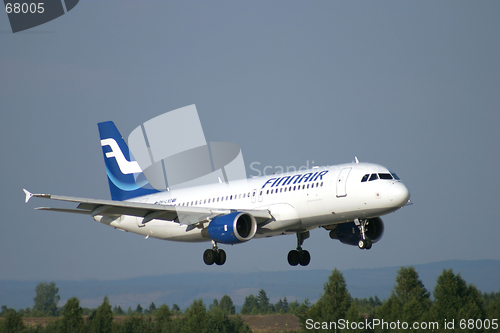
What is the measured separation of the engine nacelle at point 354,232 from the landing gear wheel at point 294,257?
2442mm

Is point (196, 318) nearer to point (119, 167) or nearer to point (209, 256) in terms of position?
point (119, 167)

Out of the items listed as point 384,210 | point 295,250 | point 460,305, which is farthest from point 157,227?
point 460,305

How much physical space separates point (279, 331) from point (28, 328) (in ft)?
115

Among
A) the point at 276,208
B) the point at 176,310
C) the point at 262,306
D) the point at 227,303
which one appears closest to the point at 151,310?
the point at 176,310

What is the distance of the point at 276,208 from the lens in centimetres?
3212

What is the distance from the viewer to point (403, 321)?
83.1m

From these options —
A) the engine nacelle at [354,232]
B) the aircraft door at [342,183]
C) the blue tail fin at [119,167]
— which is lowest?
the engine nacelle at [354,232]

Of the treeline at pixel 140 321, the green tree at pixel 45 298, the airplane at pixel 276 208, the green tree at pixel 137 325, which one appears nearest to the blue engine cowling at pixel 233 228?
the airplane at pixel 276 208

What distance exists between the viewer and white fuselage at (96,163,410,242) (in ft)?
95.7

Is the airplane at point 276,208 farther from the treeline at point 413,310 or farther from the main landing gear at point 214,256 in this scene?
the treeline at point 413,310

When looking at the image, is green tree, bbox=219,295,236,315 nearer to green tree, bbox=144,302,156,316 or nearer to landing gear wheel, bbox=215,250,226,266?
green tree, bbox=144,302,156,316

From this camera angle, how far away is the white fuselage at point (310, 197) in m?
29.2

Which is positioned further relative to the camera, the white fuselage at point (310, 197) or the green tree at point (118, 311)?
the green tree at point (118, 311)

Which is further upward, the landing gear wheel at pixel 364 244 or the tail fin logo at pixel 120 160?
the tail fin logo at pixel 120 160
